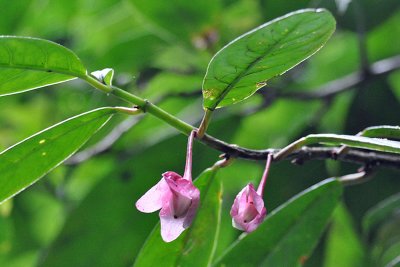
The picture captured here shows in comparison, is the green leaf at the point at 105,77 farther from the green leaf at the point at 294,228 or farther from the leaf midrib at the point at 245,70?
the green leaf at the point at 294,228

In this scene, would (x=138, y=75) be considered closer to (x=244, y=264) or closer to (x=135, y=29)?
(x=135, y=29)

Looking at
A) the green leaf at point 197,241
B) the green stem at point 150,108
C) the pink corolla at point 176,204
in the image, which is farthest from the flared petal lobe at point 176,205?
the green leaf at point 197,241

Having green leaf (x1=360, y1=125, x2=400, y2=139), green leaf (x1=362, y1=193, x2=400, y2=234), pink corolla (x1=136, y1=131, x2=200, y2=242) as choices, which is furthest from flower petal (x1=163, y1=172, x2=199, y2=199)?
green leaf (x1=362, y1=193, x2=400, y2=234)

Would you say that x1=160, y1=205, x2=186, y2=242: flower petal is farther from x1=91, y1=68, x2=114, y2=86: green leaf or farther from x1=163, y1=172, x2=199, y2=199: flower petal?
x1=91, y1=68, x2=114, y2=86: green leaf

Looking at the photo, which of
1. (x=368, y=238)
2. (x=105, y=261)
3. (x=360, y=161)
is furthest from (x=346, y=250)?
(x=360, y=161)

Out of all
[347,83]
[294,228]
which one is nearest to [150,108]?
[294,228]

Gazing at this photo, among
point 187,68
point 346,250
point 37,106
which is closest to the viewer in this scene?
point 346,250

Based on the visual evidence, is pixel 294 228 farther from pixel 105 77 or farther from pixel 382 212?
pixel 105 77
